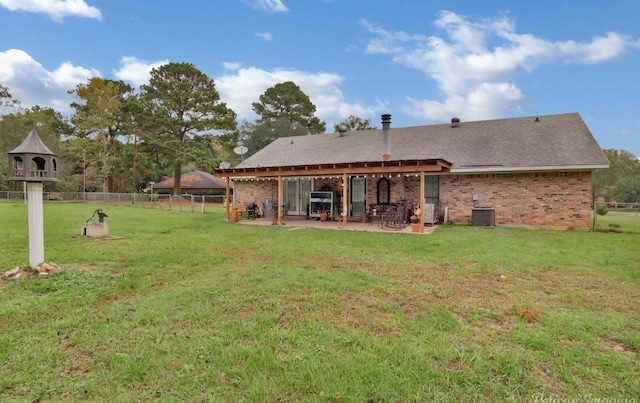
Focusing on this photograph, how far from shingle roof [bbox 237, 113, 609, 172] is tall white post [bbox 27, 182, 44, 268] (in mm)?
10612

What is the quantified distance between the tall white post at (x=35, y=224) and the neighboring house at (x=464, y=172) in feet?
24.8

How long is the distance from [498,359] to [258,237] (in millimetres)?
7265

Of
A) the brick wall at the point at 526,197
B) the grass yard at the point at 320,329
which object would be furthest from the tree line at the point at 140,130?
the grass yard at the point at 320,329

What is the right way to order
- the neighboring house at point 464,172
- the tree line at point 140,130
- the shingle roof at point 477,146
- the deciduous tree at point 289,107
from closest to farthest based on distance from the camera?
1. the neighboring house at point 464,172
2. the shingle roof at point 477,146
3. the tree line at point 140,130
4. the deciduous tree at point 289,107

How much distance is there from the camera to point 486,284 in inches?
182

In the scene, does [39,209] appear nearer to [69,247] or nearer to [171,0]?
[69,247]

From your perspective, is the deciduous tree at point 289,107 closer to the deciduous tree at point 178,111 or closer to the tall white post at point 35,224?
the deciduous tree at point 178,111

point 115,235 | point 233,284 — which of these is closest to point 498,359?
point 233,284

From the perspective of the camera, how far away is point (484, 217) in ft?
37.8

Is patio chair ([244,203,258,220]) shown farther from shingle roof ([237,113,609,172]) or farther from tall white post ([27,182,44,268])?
tall white post ([27,182,44,268])

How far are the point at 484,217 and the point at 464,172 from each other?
1.71 metres

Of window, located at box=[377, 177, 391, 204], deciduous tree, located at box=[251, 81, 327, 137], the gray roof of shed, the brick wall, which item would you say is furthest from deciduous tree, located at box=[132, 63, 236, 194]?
the gray roof of shed

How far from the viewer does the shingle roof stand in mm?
11180

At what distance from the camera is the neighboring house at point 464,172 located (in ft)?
35.5
